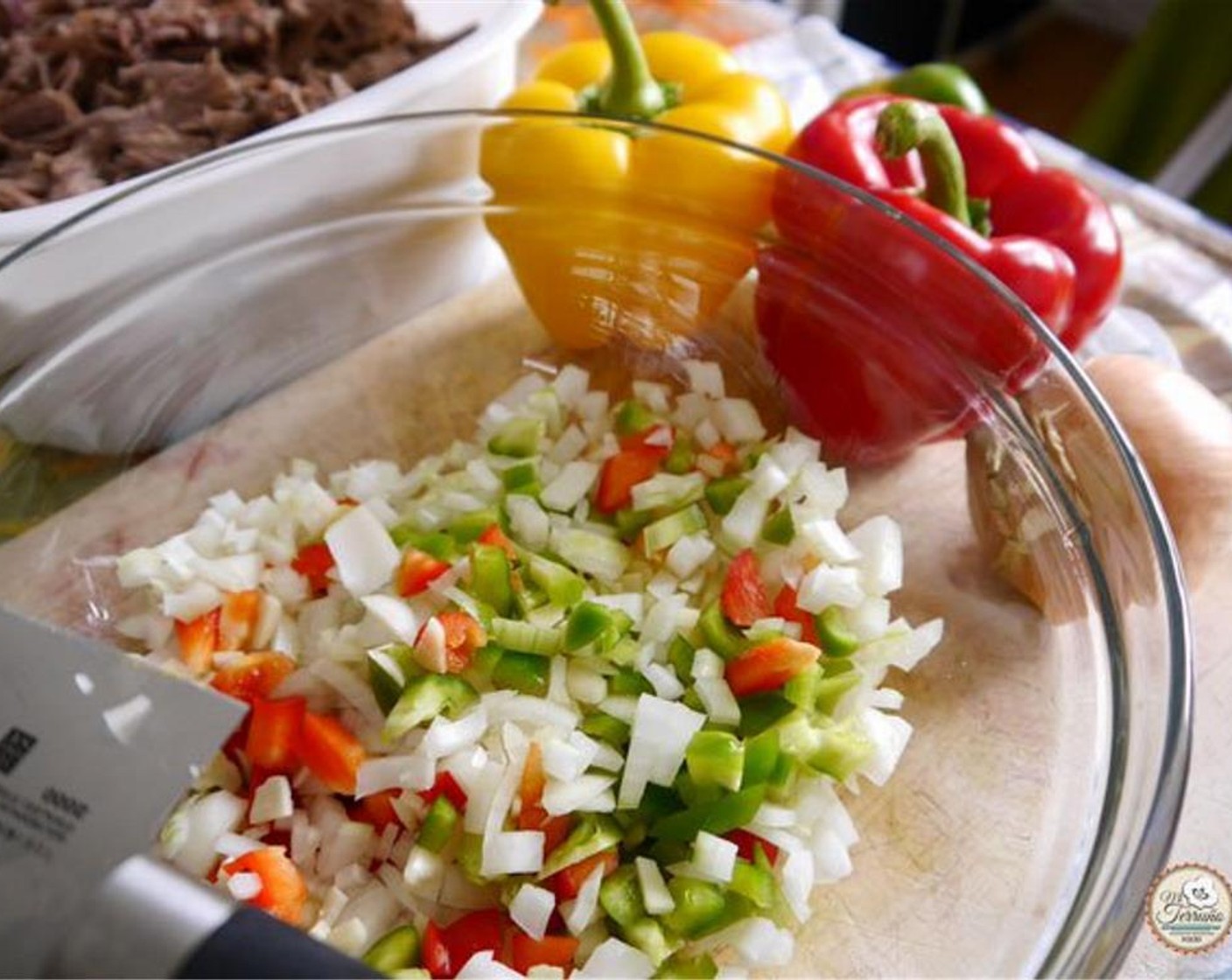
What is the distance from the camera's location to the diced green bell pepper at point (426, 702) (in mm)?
988

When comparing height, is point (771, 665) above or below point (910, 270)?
below

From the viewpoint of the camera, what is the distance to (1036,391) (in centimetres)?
117

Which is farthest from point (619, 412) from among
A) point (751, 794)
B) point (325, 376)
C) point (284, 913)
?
point (284, 913)

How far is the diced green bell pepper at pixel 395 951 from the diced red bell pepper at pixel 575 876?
0.10 m

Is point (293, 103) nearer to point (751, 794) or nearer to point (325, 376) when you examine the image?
point (325, 376)

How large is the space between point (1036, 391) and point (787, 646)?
34 cm

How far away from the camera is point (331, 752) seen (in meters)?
1.01

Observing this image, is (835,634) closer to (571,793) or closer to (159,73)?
(571,793)

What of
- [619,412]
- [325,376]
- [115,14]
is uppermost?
[115,14]

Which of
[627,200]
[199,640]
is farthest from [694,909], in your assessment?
[627,200]

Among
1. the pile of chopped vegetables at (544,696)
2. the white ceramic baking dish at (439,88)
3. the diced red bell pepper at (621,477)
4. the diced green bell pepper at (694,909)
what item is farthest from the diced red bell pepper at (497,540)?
the white ceramic baking dish at (439,88)

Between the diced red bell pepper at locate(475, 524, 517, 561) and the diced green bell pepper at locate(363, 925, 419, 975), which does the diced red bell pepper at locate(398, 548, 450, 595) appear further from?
the diced green bell pepper at locate(363, 925, 419, 975)

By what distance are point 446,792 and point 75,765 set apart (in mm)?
257

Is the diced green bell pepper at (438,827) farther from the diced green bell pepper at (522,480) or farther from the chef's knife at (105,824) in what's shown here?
the diced green bell pepper at (522,480)
